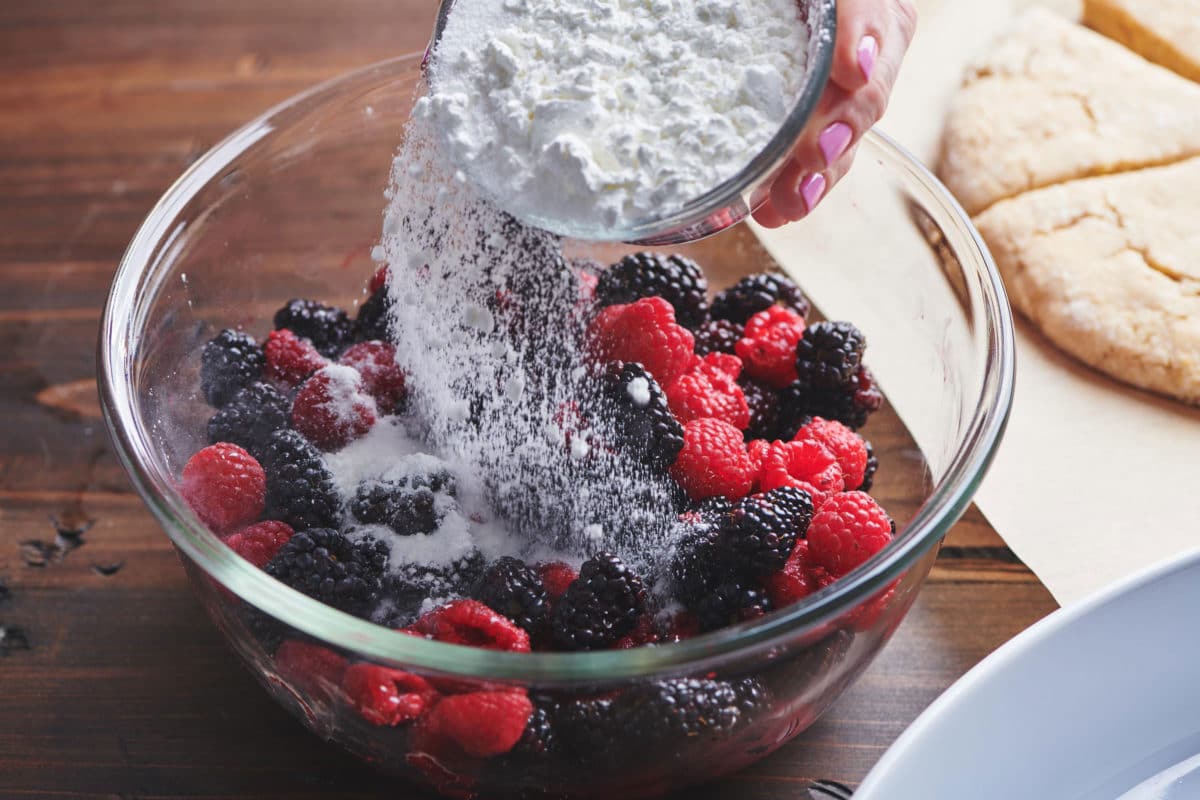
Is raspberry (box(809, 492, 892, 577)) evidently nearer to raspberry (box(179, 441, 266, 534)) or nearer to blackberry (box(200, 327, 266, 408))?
raspberry (box(179, 441, 266, 534))

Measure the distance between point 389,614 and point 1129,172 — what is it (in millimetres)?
1325

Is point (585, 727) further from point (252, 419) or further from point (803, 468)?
point (252, 419)

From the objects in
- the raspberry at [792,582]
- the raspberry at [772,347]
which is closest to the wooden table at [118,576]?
the raspberry at [792,582]

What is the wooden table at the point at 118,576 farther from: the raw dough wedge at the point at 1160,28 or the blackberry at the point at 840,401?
the raw dough wedge at the point at 1160,28

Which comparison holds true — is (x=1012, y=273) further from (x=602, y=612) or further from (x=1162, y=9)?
(x=602, y=612)

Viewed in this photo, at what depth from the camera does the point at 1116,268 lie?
1.54 metres

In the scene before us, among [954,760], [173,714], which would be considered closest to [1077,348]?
[954,760]

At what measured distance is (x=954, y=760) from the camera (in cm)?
95

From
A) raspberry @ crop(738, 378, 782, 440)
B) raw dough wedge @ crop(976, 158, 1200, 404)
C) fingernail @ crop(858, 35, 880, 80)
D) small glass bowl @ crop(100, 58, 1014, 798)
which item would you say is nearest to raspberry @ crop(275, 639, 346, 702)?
small glass bowl @ crop(100, 58, 1014, 798)

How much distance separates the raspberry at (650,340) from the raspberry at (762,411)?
87 mm

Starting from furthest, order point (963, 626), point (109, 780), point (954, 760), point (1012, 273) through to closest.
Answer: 1. point (1012, 273)
2. point (963, 626)
3. point (109, 780)
4. point (954, 760)

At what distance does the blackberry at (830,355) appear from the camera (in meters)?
1.23

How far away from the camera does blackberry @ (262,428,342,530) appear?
1.08 m

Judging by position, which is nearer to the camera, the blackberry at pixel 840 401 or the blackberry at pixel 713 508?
the blackberry at pixel 713 508
